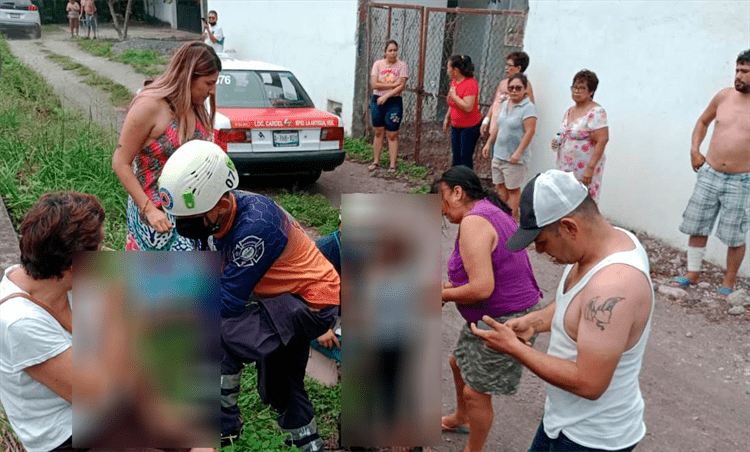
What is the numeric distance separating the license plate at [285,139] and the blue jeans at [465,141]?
189cm

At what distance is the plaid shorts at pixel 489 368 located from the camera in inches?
122

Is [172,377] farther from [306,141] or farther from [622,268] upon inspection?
[306,141]

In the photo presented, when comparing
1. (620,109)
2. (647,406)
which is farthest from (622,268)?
(620,109)

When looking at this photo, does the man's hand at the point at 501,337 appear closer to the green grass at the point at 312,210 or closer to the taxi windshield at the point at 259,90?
the green grass at the point at 312,210

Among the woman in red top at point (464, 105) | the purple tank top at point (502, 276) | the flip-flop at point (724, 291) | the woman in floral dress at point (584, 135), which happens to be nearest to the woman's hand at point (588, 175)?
the woman in floral dress at point (584, 135)

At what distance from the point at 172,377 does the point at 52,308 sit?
0.44m

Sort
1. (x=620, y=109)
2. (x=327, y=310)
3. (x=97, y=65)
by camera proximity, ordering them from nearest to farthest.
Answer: (x=327, y=310) < (x=620, y=109) < (x=97, y=65)

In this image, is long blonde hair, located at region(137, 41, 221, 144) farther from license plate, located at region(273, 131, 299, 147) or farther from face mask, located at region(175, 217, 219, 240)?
license plate, located at region(273, 131, 299, 147)

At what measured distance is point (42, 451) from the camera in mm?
2160

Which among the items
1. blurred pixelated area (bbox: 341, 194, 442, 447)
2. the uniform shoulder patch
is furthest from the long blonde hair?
blurred pixelated area (bbox: 341, 194, 442, 447)

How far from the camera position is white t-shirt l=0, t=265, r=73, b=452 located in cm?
198

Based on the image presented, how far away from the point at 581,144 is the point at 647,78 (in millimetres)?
1140

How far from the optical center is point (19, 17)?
2450 centimetres

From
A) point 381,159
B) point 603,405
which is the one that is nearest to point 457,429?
point 603,405
